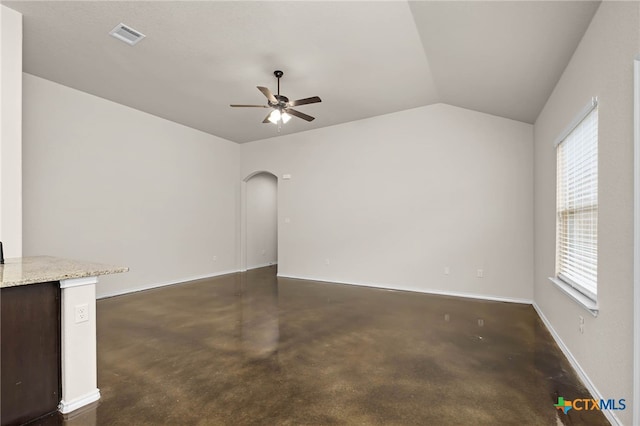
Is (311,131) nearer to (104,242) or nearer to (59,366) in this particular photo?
(104,242)

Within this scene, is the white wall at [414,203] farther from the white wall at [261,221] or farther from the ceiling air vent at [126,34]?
the ceiling air vent at [126,34]

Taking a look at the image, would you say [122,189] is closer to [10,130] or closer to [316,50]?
[10,130]

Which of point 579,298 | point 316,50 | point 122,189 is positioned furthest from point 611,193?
point 122,189

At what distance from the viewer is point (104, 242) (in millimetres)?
4781

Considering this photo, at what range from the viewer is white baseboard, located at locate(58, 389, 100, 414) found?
6.42ft

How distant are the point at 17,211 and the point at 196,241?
344 cm

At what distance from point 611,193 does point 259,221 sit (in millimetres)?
6909

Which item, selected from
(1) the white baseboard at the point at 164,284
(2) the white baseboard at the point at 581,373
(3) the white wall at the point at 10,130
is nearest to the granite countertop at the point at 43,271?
(3) the white wall at the point at 10,130

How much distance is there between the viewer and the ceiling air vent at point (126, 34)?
119 inches

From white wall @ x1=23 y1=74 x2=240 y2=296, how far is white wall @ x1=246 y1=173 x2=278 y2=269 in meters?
0.64

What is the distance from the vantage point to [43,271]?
1.95 meters

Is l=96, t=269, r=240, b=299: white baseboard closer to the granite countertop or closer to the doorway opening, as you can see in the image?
the doorway opening

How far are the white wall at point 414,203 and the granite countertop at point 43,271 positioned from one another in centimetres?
426

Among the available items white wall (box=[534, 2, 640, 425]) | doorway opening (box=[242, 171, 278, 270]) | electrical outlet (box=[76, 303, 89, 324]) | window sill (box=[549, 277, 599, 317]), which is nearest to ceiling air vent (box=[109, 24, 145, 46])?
electrical outlet (box=[76, 303, 89, 324])
